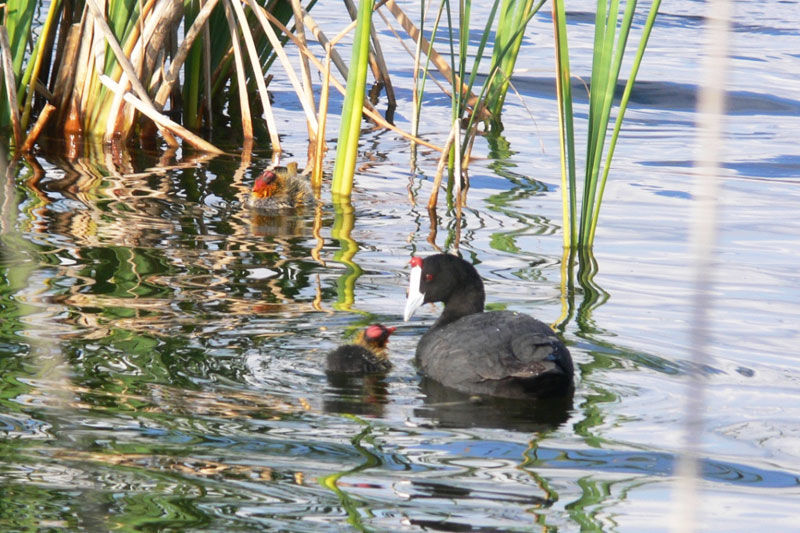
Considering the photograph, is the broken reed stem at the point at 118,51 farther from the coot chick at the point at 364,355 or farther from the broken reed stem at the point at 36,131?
the coot chick at the point at 364,355

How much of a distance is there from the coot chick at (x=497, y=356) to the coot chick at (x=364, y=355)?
0.16 meters

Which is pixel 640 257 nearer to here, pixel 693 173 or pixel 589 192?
pixel 589 192

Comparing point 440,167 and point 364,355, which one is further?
point 440,167

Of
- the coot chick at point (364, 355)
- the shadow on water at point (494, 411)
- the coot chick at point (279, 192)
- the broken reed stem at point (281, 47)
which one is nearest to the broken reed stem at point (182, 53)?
the broken reed stem at point (281, 47)

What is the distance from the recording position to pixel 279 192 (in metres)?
6.55

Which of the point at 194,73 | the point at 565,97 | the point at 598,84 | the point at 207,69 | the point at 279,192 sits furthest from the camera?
the point at 194,73

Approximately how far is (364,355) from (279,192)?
2.46 m

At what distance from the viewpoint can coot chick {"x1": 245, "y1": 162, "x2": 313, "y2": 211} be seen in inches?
256

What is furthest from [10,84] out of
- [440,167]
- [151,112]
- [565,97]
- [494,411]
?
[494,411]

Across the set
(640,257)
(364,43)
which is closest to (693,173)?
(640,257)

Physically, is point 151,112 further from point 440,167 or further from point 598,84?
point 598,84

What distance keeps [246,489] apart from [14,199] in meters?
3.79

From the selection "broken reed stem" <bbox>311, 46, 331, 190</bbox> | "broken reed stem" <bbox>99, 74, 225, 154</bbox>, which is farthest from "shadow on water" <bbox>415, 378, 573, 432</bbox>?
"broken reed stem" <bbox>99, 74, 225, 154</bbox>

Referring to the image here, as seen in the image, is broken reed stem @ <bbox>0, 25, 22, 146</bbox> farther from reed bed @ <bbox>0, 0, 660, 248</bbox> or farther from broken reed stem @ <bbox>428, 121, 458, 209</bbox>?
broken reed stem @ <bbox>428, 121, 458, 209</bbox>
